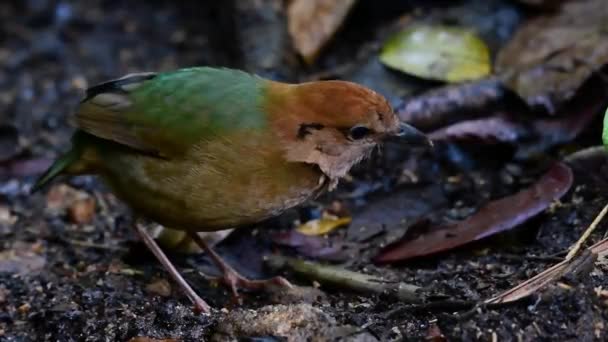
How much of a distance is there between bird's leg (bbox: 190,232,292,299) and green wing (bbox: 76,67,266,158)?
602mm

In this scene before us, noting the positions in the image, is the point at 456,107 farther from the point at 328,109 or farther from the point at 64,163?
the point at 64,163

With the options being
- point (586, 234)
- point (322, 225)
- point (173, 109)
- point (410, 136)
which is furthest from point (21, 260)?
point (586, 234)

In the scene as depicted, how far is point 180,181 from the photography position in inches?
142

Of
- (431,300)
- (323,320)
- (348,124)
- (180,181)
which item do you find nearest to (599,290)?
(431,300)

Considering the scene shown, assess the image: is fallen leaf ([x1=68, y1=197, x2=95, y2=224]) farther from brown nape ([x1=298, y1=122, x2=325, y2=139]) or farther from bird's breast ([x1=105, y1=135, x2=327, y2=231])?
brown nape ([x1=298, y1=122, x2=325, y2=139])

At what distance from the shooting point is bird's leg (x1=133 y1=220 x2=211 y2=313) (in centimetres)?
365

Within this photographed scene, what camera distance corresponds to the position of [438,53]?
5.18m

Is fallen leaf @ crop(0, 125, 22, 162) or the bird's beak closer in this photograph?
the bird's beak

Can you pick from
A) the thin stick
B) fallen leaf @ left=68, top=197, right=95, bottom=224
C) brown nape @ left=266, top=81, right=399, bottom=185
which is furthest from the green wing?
the thin stick

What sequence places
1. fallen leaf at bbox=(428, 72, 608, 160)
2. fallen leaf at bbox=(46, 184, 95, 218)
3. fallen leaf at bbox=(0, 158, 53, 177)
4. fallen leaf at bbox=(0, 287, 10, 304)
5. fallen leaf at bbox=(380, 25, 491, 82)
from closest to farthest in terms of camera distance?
fallen leaf at bbox=(0, 287, 10, 304), fallen leaf at bbox=(428, 72, 608, 160), fallen leaf at bbox=(46, 184, 95, 218), fallen leaf at bbox=(380, 25, 491, 82), fallen leaf at bbox=(0, 158, 53, 177)

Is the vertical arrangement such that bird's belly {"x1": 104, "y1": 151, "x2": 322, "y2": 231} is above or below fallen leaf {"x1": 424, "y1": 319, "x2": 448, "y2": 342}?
above

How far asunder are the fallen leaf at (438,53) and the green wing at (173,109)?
60.8 inches

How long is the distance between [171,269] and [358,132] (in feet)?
3.25

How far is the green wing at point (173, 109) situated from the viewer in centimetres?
361
